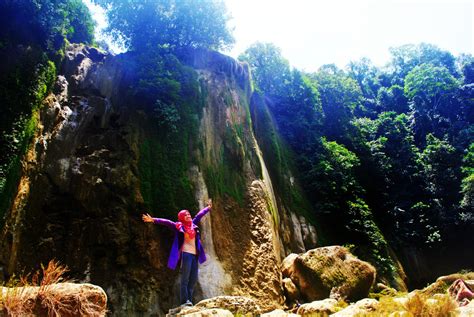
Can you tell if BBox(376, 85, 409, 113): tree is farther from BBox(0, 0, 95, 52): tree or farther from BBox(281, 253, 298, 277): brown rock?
BBox(0, 0, 95, 52): tree

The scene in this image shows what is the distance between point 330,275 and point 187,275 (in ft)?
18.9

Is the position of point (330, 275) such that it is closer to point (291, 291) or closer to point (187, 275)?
point (291, 291)

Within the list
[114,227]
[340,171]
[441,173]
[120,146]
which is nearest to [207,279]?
[114,227]

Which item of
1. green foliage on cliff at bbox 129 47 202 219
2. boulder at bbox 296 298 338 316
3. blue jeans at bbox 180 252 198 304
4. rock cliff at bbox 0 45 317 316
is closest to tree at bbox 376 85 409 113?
rock cliff at bbox 0 45 317 316

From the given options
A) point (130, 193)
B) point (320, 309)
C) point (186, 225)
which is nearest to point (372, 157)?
point (130, 193)

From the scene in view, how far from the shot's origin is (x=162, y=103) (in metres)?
14.1

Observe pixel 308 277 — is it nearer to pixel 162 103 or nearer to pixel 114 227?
pixel 114 227

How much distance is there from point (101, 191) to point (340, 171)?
1366 centimetres

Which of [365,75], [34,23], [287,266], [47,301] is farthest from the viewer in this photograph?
[365,75]

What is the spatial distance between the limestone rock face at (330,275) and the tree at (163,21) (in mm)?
11522

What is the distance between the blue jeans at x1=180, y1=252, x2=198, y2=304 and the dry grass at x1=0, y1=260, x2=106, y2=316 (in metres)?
3.10

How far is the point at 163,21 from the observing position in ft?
60.3

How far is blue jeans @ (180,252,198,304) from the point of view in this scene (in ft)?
24.2

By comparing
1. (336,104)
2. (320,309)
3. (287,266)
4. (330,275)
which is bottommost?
(320,309)
